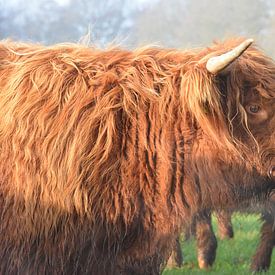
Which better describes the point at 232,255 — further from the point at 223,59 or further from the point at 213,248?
the point at 223,59

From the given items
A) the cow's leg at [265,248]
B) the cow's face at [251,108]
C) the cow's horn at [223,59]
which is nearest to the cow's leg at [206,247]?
the cow's leg at [265,248]

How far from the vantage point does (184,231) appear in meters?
4.16

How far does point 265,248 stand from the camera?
28.8 feet

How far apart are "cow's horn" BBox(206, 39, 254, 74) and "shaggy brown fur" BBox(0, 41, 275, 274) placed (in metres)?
0.06

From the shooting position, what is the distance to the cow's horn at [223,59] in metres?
3.67

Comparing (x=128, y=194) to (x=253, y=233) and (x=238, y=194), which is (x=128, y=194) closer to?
(x=238, y=194)

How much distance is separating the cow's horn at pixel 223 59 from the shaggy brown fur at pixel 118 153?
0.19 feet

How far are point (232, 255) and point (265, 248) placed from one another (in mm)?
771

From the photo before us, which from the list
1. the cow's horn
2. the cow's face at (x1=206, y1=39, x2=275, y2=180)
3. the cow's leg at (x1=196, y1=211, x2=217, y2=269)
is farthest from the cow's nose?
the cow's leg at (x1=196, y1=211, x2=217, y2=269)

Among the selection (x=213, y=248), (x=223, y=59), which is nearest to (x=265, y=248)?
(x=213, y=248)

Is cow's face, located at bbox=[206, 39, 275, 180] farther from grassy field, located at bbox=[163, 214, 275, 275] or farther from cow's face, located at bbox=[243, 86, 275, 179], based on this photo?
grassy field, located at bbox=[163, 214, 275, 275]

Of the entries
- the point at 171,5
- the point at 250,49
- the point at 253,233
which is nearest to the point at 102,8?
the point at 171,5

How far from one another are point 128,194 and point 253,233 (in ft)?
26.6

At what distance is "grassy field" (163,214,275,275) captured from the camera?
26.5ft
